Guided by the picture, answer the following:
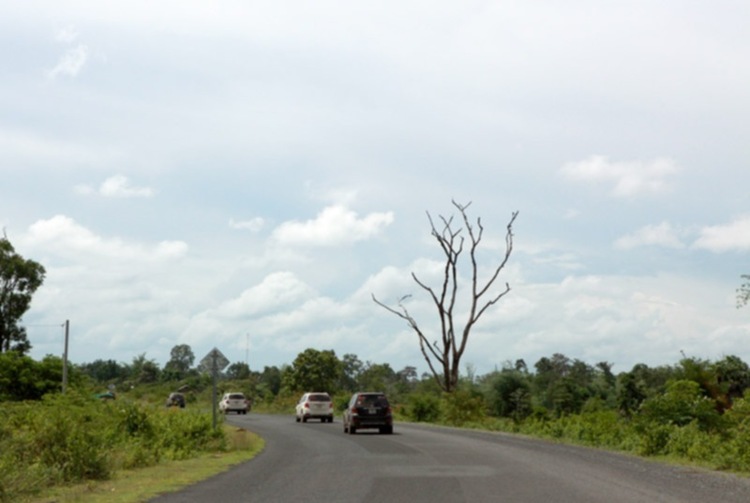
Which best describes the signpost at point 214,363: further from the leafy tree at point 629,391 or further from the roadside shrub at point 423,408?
the leafy tree at point 629,391

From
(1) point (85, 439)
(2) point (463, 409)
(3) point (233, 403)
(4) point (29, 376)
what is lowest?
(1) point (85, 439)

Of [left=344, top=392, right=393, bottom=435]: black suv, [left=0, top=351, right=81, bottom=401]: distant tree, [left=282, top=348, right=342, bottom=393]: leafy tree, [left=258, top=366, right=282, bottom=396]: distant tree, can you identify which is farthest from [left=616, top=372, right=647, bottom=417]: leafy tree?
[left=258, top=366, right=282, bottom=396]: distant tree

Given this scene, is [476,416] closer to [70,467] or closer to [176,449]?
[176,449]

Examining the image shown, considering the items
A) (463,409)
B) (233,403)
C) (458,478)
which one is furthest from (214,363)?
(233,403)

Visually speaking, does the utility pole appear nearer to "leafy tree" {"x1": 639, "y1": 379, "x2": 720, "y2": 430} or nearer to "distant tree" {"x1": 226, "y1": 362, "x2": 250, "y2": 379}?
"leafy tree" {"x1": 639, "y1": 379, "x2": 720, "y2": 430}

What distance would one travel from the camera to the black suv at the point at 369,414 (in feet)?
131

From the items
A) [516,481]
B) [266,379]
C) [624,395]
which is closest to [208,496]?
[516,481]

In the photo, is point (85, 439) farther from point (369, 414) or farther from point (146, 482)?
point (369, 414)

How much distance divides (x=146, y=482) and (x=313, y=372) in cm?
8462

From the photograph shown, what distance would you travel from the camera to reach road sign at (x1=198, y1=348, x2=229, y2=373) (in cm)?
3344

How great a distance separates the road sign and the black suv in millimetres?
8276

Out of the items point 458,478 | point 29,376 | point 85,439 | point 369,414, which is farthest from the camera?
point 29,376

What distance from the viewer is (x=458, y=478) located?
19062 mm

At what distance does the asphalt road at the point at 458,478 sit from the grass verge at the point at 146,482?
50 centimetres
